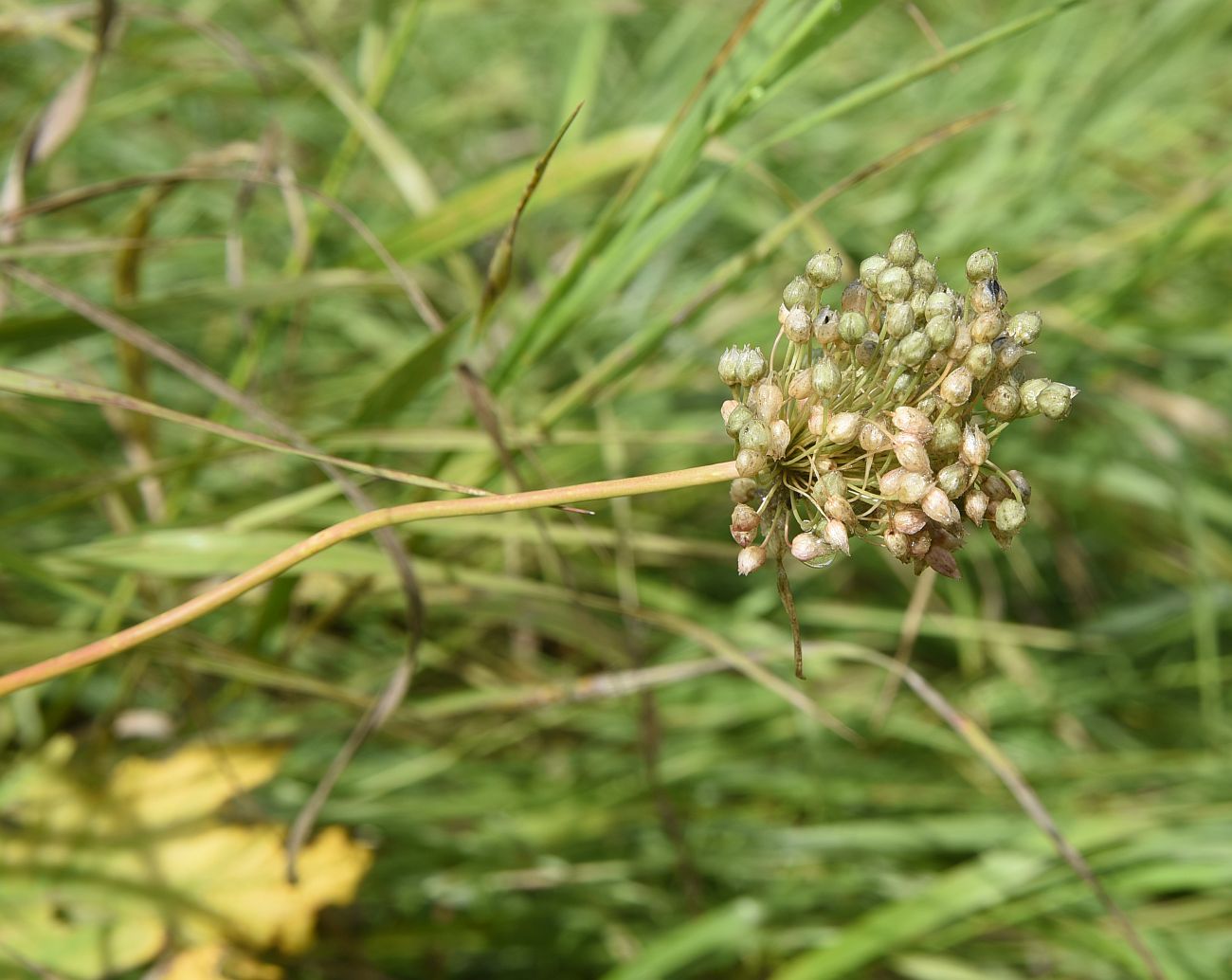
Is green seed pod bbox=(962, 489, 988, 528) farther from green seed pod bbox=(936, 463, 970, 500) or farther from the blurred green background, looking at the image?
the blurred green background

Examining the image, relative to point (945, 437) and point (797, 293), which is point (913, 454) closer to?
point (945, 437)

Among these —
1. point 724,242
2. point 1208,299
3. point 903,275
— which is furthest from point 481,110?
point 903,275

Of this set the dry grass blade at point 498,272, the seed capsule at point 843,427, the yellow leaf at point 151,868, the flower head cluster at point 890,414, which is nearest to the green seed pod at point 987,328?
the flower head cluster at point 890,414

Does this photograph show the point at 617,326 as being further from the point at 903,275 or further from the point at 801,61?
the point at 903,275

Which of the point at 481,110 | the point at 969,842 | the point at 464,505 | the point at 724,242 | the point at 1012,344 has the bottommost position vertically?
the point at 969,842

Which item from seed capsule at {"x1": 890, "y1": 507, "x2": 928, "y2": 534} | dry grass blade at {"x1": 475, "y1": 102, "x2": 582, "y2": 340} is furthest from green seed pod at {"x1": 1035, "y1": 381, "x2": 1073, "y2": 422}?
dry grass blade at {"x1": 475, "y1": 102, "x2": 582, "y2": 340}

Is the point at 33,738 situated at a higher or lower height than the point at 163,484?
lower

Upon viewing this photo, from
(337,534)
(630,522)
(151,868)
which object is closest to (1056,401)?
(337,534)
